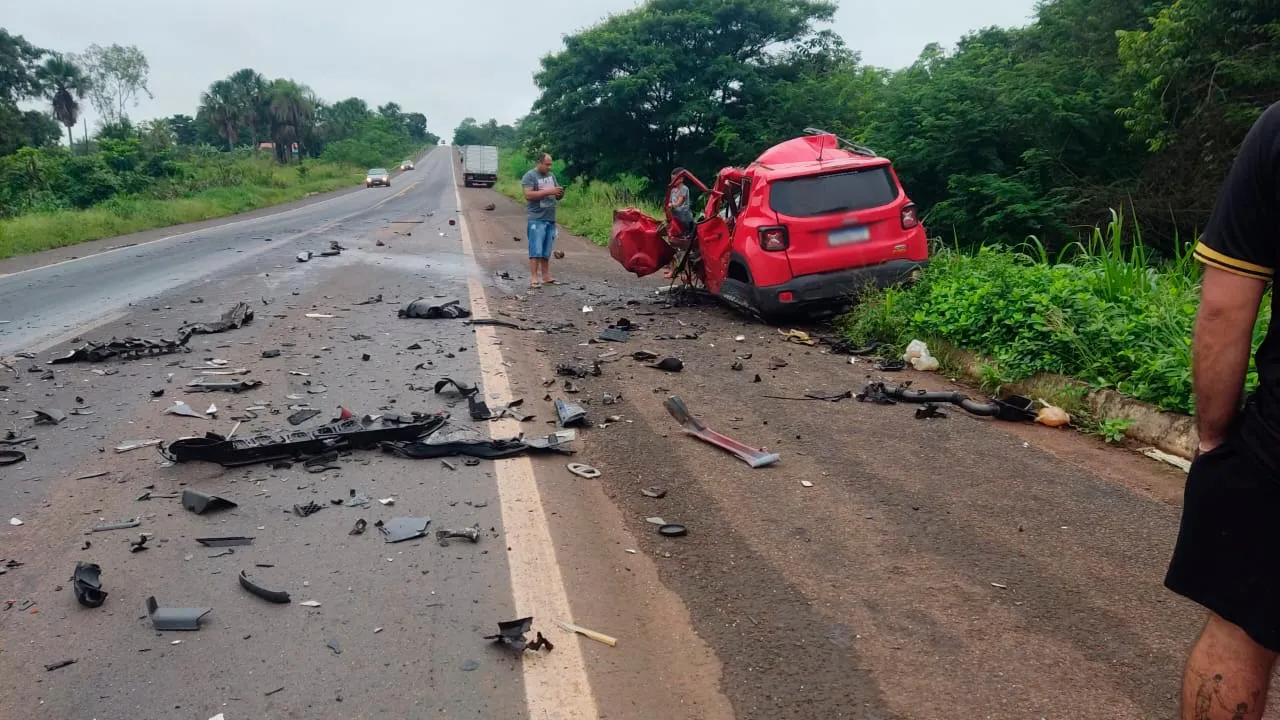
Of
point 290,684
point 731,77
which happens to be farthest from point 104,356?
point 731,77

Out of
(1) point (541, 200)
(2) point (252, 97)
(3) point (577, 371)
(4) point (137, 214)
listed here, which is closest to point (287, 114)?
(2) point (252, 97)

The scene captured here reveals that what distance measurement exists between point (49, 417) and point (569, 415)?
3.36 meters

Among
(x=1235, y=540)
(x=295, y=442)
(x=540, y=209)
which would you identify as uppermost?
(x=540, y=209)

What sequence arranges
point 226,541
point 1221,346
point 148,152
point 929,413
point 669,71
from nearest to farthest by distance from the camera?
point 1221,346
point 226,541
point 929,413
point 669,71
point 148,152

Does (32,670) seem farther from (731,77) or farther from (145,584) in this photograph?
(731,77)

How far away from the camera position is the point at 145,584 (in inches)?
135

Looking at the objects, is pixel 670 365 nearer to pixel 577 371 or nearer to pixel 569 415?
pixel 577 371

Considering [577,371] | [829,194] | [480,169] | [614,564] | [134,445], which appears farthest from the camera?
[480,169]

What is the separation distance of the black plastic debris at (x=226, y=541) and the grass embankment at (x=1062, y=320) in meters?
5.00

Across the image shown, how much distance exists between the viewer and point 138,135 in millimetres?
49906

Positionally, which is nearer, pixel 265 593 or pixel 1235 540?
pixel 1235 540

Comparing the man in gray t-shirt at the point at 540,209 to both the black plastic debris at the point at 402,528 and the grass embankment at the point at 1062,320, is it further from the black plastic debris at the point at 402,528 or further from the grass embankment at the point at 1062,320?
the black plastic debris at the point at 402,528

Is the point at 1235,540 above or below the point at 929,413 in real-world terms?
above

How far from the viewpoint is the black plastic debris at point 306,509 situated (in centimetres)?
412
